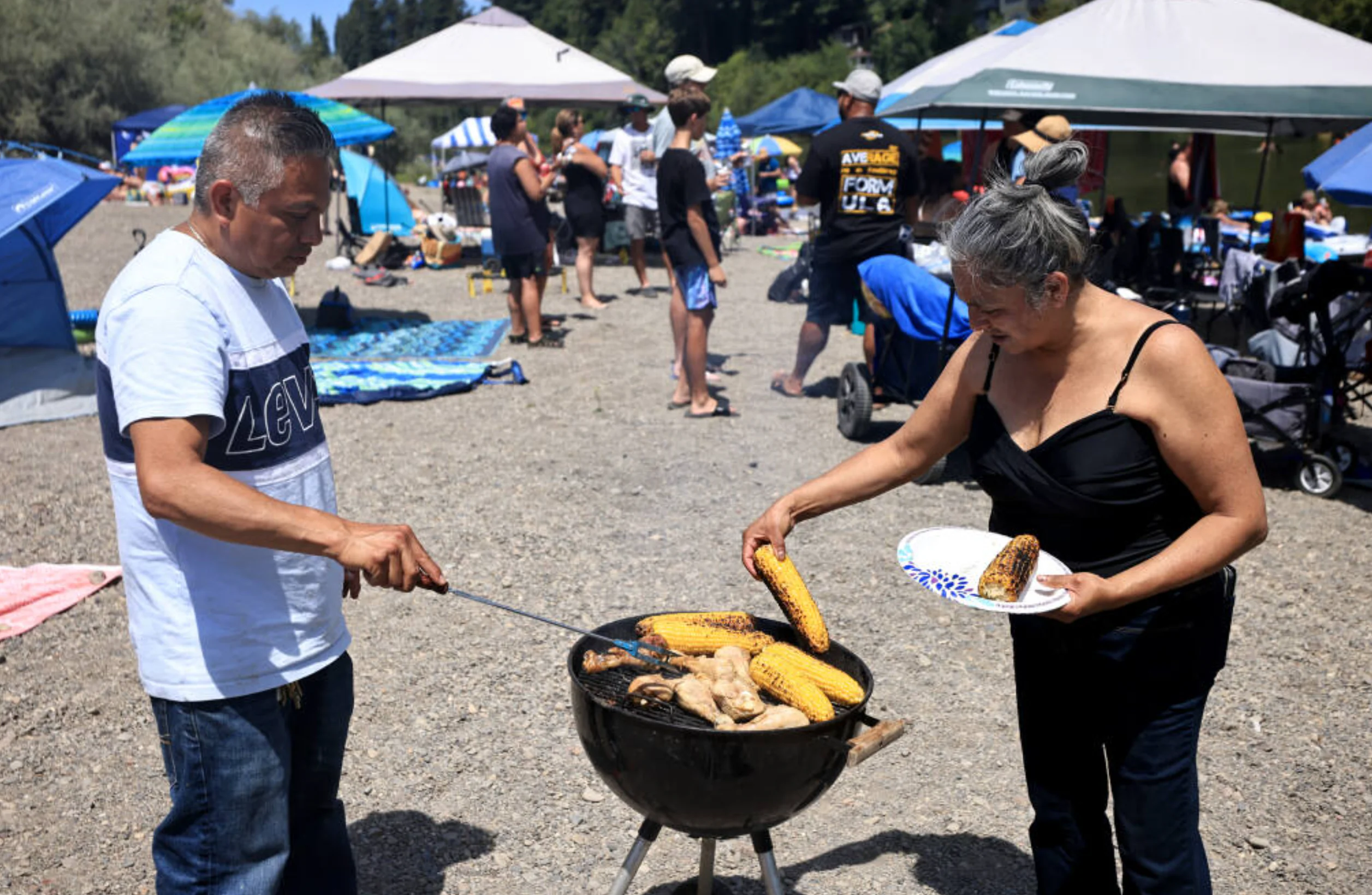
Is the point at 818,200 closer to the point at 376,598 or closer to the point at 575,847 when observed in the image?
the point at 376,598

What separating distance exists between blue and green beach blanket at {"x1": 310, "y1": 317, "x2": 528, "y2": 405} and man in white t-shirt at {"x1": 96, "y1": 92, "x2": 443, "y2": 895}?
6.55m

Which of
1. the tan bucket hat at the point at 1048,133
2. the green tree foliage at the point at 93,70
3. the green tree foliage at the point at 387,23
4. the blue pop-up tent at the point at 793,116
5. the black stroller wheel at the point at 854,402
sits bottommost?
the black stroller wheel at the point at 854,402

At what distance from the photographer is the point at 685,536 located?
590 centimetres

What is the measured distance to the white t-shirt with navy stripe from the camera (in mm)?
2037

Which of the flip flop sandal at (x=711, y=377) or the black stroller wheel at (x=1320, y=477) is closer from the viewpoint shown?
the black stroller wheel at (x=1320, y=477)

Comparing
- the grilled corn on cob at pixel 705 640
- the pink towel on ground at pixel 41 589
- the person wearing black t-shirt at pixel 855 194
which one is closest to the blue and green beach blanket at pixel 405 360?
the person wearing black t-shirt at pixel 855 194

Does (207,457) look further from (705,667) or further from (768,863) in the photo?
(768,863)

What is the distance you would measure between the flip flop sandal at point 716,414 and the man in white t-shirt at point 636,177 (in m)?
5.84

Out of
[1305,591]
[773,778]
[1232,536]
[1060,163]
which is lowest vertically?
[1305,591]

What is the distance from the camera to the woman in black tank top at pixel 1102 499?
2256 millimetres

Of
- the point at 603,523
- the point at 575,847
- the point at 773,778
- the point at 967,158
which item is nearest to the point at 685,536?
the point at 603,523

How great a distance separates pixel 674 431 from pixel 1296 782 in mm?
4782

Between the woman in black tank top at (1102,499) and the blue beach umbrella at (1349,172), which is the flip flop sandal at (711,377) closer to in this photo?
the blue beach umbrella at (1349,172)

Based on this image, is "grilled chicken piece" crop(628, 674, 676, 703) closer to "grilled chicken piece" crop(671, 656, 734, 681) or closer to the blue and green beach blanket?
"grilled chicken piece" crop(671, 656, 734, 681)
